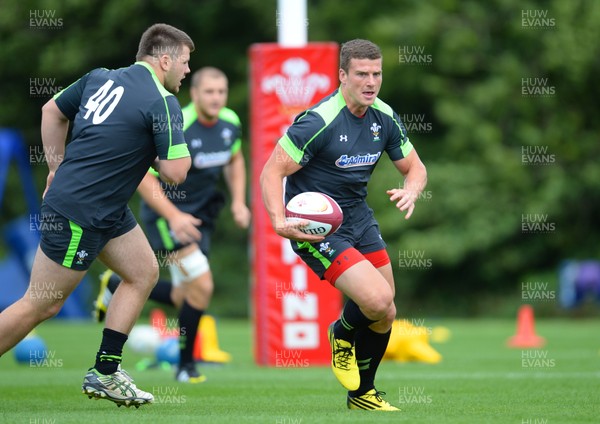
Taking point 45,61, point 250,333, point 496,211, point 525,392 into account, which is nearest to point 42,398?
point 525,392

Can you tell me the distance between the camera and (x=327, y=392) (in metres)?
7.85

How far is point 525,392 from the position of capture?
7641 millimetres

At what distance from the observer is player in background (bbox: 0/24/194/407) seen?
6.14m

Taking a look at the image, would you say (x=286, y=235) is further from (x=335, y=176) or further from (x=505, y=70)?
(x=505, y=70)

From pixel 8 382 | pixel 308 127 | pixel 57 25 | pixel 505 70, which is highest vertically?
pixel 57 25

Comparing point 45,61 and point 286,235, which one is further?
point 45,61

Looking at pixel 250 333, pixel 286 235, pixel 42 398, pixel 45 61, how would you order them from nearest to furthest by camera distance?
pixel 286 235 < pixel 42 398 < pixel 250 333 < pixel 45 61

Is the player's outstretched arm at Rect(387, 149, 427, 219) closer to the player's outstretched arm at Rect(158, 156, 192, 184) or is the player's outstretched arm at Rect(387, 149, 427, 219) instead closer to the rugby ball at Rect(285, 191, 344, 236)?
the rugby ball at Rect(285, 191, 344, 236)

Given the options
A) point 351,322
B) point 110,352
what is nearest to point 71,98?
point 110,352

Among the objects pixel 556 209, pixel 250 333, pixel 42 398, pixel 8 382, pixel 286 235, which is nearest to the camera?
pixel 286 235

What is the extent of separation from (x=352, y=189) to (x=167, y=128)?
4.42 ft

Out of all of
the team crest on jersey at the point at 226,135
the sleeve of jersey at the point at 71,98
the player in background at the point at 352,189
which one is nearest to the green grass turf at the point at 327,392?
the player in background at the point at 352,189

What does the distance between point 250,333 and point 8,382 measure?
8.21 m

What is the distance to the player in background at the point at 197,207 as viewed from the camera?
9.03m
